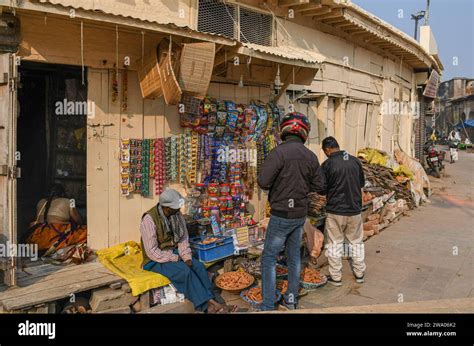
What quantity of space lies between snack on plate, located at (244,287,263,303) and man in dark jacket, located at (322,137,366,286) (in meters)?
1.28

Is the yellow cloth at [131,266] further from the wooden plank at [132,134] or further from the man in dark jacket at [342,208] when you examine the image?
the man in dark jacket at [342,208]

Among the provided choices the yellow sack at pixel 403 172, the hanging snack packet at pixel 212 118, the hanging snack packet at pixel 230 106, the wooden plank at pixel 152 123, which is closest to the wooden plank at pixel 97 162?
the wooden plank at pixel 152 123

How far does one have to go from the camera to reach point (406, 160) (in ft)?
42.5

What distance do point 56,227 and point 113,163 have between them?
1.32 m

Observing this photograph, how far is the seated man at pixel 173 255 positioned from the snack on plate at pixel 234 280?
1.24 ft

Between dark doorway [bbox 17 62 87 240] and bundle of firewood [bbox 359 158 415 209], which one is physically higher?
dark doorway [bbox 17 62 87 240]

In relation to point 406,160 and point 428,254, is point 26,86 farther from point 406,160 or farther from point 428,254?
point 406,160

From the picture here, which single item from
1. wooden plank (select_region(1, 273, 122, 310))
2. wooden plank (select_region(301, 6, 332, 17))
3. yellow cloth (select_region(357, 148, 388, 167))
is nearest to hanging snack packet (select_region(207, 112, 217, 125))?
wooden plank (select_region(1, 273, 122, 310))

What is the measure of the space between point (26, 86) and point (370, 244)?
716 centimetres

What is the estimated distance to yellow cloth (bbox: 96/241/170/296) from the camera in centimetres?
479

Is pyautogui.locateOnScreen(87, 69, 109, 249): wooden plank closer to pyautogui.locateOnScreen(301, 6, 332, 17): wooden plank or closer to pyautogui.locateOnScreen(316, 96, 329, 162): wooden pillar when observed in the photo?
Result: pyautogui.locateOnScreen(301, 6, 332, 17): wooden plank

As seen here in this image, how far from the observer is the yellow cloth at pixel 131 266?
189 inches

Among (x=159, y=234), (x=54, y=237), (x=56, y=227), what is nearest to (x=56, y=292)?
(x=159, y=234)

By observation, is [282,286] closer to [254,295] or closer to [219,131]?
[254,295]
